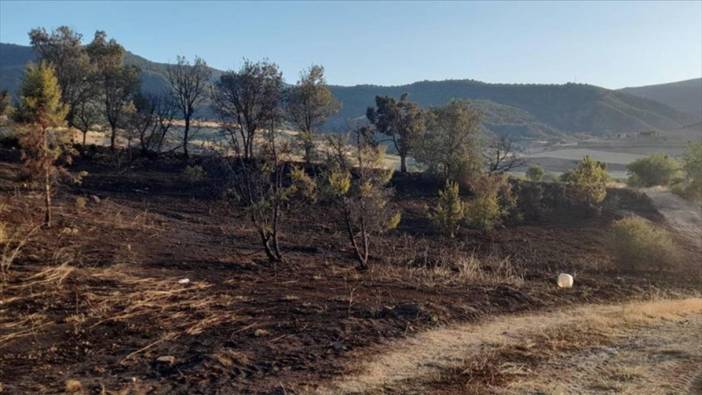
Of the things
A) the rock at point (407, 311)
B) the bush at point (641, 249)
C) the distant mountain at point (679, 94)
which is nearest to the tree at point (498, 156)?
the bush at point (641, 249)

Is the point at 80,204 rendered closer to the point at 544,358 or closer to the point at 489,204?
the point at 544,358

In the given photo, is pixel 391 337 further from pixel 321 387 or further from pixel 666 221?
pixel 666 221

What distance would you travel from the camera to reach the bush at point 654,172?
1422 inches

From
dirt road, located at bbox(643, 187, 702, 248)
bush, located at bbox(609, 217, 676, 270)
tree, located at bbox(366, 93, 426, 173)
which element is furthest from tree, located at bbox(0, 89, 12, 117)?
dirt road, located at bbox(643, 187, 702, 248)

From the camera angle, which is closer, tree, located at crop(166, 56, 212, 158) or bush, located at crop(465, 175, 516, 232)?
bush, located at crop(465, 175, 516, 232)

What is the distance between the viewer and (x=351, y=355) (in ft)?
28.7

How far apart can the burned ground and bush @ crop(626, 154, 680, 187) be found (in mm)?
13962

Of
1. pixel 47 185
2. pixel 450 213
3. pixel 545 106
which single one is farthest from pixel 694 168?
pixel 545 106

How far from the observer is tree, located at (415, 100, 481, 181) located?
29209 mm

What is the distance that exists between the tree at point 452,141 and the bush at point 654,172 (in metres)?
13.3

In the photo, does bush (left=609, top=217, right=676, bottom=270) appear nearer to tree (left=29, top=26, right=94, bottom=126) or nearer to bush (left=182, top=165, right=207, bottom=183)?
bush (left=182, top=165, right=207, bottom=183)

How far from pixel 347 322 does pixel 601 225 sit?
753 inches

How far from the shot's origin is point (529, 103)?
475ft

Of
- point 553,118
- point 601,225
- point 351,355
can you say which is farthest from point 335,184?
point 553,118
